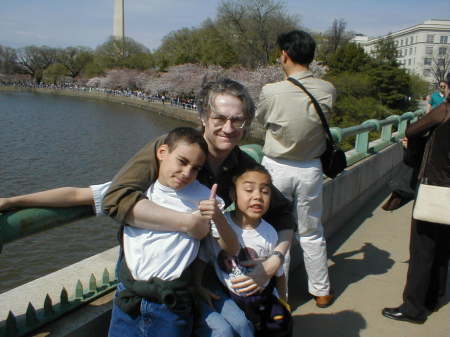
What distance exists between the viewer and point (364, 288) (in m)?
3.54

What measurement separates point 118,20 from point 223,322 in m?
92.8

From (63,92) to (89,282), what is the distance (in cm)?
7943

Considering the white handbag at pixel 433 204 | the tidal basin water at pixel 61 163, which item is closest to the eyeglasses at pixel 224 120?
the white handbag at pixel 433 204

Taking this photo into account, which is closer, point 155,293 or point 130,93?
point 155,293

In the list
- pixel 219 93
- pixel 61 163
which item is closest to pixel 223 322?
pixel 219 93

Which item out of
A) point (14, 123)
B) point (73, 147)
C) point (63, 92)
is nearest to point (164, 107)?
point (14, 123)

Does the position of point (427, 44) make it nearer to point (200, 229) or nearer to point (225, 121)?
point (225, 121)

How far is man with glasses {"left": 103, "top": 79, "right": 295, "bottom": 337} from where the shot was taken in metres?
1.68

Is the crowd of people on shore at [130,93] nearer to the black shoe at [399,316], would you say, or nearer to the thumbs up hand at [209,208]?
the black shoe at [399,316]

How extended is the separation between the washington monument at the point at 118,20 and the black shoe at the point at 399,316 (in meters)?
89.7

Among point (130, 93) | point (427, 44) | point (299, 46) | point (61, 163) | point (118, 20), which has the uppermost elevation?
point (118, 20)

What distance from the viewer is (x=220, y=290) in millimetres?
1944

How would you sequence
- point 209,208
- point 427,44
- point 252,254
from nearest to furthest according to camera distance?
point 209,208, point 252,254, point 427,44

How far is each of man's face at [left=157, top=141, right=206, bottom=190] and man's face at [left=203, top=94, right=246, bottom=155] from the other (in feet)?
0.97
